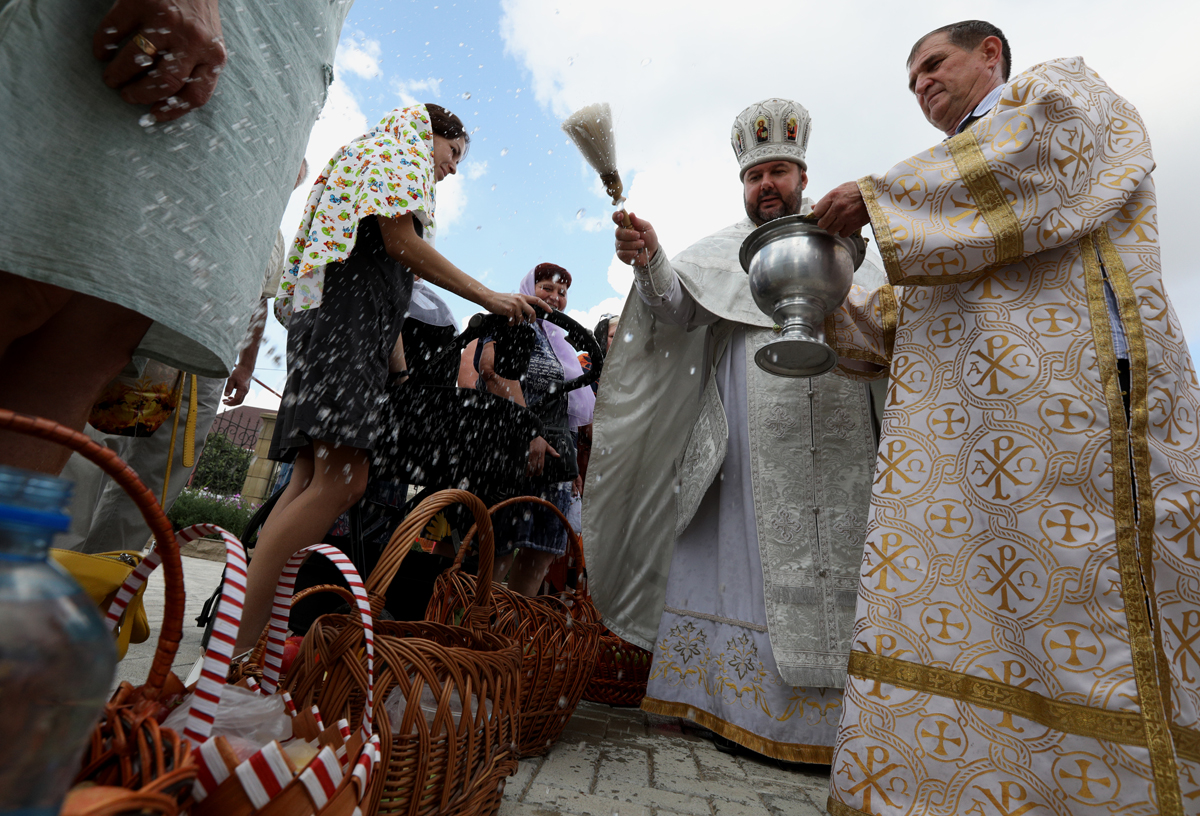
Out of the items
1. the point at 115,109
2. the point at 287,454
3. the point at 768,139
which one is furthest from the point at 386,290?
the point at 768,139

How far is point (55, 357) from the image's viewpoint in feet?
3.67

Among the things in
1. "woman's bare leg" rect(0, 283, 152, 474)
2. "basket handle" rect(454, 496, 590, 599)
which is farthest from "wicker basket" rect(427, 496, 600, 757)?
"woman's bare leg" rect(0, 283, 152, 474)

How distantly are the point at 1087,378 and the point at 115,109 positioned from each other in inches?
78.2

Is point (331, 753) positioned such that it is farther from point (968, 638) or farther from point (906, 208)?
point (906, 208)

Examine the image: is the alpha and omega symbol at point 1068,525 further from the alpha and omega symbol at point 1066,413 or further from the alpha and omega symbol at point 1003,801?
the alpha and omega symbol at point 1003,801

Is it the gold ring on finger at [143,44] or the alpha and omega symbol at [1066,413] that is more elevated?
the gold ring on finger at [143,44]

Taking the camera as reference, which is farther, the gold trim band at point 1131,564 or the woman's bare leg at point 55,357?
the gold trim band at point 1131,564

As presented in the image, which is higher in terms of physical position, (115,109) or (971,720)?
(115,109)

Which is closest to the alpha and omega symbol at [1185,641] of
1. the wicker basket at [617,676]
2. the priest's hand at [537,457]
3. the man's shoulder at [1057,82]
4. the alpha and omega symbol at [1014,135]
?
the alpha and omega symbol at [1014,135]

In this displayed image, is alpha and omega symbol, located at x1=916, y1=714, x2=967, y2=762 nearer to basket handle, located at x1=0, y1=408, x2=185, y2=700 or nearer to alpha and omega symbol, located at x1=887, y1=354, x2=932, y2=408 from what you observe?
alpha and omega symbol, located at x1=887, y1=354, x2=932, y2=408

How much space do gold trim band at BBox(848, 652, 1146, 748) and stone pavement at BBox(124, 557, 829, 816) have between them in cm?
52

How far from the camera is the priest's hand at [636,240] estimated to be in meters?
2.51

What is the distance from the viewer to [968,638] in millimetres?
1445

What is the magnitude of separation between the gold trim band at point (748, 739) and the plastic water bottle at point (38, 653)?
2109 mm
